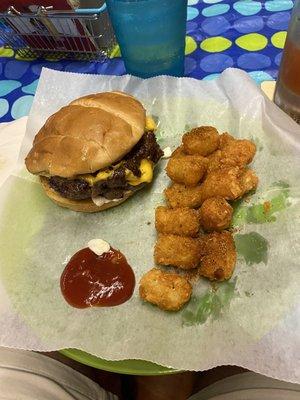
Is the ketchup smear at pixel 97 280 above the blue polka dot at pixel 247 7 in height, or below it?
below

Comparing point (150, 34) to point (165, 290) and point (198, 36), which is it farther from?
point (165, 290)

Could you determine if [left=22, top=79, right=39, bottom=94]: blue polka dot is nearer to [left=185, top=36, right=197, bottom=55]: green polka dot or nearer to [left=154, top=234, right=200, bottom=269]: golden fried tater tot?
[left=185, top=36, right=197, bottom=55]: green polka dot

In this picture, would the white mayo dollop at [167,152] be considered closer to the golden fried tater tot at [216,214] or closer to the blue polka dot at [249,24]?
the golden fried tater tot at [216,214]

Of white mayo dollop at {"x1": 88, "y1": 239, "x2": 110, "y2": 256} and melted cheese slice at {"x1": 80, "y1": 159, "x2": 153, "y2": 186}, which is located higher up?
melted cheese slice at {"x1": 80, "y1": 159, "x2": 153, "y2": 186}

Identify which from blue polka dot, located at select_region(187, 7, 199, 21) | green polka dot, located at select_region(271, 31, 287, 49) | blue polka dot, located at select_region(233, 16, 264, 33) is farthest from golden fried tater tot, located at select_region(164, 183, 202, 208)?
blue polka dot, located at select_region(187, 7, 199, 21)

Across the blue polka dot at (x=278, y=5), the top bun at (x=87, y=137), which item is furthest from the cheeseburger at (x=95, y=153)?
the blue polka dot at (x=278, y=5)

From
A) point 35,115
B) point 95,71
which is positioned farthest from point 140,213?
point 95,71
